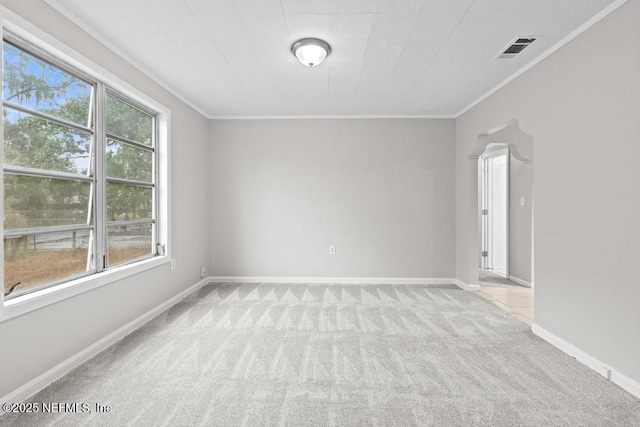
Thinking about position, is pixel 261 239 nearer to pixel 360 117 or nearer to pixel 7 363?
pixel 360 117

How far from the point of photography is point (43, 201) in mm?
2248

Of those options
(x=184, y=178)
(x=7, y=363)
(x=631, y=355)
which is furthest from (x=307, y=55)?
(x=631, y=355)

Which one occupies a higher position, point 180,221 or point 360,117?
point 360,117

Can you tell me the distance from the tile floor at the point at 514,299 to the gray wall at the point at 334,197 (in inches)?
25.8

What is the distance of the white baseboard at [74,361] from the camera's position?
6.38 ft

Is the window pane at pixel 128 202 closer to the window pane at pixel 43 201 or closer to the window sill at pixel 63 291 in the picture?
the window pane at pixel 43 201

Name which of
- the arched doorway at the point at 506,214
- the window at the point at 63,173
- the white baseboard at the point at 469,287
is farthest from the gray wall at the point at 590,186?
the window at the point at 63,173

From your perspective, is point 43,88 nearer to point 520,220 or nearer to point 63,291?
point 63,291

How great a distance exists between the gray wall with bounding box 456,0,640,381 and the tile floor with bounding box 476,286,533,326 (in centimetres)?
56

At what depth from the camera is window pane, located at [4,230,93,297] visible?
2.03 m

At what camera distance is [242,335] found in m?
2.96

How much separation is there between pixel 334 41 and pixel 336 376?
2.60m

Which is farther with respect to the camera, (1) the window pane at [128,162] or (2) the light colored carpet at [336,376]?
(1) the window pane at [128,162]

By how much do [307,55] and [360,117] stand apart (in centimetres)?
226
